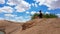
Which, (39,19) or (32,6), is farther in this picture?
(32,6)

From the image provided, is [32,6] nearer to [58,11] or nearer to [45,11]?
[45,11]

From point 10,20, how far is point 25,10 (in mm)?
555

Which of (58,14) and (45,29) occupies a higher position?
(58,14)

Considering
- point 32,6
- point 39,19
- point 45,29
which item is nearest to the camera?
point 45,29

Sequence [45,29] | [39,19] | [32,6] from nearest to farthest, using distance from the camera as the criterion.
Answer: [45,29], [39,19], [32,6]

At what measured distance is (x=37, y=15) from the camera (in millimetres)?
5008

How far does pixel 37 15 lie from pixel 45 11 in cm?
26

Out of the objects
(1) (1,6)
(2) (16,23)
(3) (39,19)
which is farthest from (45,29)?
(1) (1,6)

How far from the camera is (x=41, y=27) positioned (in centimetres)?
429

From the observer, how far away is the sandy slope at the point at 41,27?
4.13 m

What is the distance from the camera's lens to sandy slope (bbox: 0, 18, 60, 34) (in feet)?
13.6

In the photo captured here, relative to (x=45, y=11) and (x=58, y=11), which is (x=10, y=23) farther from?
(x=58, y=11)

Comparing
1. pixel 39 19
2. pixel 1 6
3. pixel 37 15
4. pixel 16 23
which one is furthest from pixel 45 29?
pixel 1 6

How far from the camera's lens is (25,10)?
201 inches
